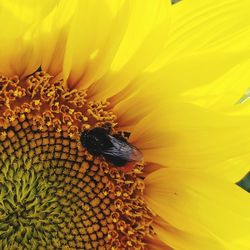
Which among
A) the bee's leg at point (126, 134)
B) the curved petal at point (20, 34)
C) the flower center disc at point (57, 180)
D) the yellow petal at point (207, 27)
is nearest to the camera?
the curved petal at point (20, 34)

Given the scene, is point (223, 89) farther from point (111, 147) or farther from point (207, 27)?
point (111, 147)

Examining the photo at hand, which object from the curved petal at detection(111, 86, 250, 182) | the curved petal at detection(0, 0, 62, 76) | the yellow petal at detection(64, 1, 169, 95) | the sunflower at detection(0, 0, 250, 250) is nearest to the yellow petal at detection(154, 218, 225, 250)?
the sunflower at detection(0, 0, 250, 250)

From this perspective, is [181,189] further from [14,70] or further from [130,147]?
[14,70]

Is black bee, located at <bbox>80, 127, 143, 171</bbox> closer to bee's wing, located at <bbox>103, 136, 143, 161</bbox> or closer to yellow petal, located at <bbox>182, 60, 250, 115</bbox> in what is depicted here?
bee's wing, located at <bbox>103, 136, 143, 161</bbox>

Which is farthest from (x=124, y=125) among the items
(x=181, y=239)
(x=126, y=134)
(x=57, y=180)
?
(x=181, y=239)

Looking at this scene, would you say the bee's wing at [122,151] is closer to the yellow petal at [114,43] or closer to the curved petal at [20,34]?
the yellow petal at [114,43]

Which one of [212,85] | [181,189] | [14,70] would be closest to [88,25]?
[14,70]

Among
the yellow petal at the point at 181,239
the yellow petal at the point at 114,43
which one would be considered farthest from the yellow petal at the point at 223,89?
the yellow petal at the point at 181,239
